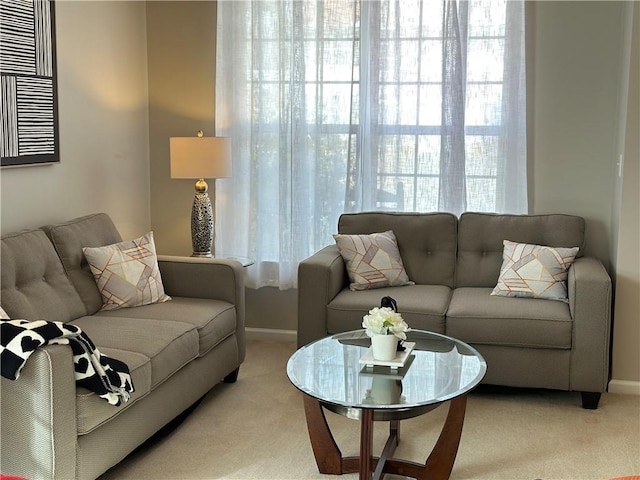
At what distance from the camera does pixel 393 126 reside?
446 centimetres

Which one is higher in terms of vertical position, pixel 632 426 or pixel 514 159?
pixel 514 159

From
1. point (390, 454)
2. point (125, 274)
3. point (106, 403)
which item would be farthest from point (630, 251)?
point (106, 403)

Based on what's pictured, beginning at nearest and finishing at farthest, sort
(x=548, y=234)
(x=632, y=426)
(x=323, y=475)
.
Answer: (x=323, y=475), (x=632, y=426), (x=548, y=234)

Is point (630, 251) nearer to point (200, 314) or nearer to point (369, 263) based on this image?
point (369, 263)

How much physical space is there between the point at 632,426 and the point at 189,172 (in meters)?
2.55

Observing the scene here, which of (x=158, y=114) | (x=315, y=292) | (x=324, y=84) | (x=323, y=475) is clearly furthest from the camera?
(x=158, y=114)

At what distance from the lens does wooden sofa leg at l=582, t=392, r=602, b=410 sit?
373 cm

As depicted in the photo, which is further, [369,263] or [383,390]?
[369,263]

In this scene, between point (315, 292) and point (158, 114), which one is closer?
point (315, 292)

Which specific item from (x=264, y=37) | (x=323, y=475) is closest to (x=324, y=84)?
(x=264, y=37)

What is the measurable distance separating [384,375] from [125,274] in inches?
59.2

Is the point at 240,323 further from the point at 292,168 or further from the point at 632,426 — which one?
the point at 632,426

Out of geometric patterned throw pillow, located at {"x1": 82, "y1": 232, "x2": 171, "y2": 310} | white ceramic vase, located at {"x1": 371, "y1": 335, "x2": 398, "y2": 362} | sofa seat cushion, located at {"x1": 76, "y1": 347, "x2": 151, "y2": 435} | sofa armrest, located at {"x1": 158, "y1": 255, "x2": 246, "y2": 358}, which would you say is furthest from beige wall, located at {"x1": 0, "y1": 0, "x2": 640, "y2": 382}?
white ceramic vase, located at {"x1": 371, "y1": 335, "x2": 398, "y2": 362}

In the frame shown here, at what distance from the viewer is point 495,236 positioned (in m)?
4.26
